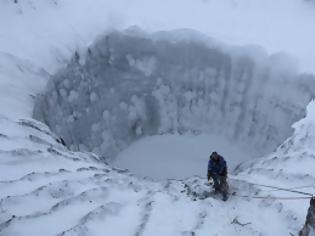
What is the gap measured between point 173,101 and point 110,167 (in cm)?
216

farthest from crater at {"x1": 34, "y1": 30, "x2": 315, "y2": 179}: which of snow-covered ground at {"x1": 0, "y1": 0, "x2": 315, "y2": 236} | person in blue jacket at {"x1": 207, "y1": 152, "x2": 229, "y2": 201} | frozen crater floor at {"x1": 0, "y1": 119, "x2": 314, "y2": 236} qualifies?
person in blue jacket at {"x1": 207, "y1": 152, "x2": 229, "y2": 201}

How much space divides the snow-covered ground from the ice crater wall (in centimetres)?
25

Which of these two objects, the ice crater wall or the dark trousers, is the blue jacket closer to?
the dark trousers

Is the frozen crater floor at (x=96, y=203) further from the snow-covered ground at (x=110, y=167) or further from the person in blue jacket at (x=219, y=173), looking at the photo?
the person in blue jacket at (x=219, y=173)

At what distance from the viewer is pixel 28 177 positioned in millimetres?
4832

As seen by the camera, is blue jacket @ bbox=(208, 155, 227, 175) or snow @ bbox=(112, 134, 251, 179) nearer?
blue jacket @ bbox=(208, 155, 227, 175)

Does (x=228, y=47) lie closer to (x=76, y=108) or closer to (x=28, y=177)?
(x=76, y=108)

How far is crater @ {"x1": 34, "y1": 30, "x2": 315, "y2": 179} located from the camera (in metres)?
7.28

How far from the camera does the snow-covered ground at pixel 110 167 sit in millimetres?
4656

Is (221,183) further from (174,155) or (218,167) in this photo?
(174,155)

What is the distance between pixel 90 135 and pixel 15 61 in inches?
64.8

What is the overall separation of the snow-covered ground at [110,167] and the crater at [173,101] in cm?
23

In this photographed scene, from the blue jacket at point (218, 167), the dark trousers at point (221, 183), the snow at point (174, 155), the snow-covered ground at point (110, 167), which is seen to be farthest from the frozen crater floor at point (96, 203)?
the snow at point (174, 155)

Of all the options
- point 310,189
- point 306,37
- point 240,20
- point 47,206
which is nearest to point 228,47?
point 240,20
